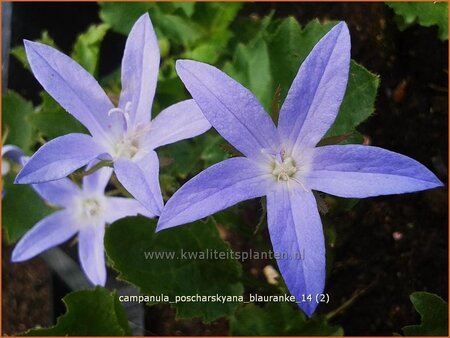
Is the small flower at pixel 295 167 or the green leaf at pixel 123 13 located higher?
the green leaf at pixel 123 13

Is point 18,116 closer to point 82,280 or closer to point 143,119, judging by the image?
point 82,280

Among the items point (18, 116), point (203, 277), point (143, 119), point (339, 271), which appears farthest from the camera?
point (18, 116)

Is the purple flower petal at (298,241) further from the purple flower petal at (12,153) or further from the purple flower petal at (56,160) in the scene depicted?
the purple flower petal at (12,153)

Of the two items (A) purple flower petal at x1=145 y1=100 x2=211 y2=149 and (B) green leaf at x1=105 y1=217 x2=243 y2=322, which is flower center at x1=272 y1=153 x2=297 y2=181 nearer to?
(A) purple flower petal at x1=145 y1=100 x2=211 y2=149

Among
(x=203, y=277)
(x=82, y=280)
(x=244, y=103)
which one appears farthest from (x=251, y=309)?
(x=244, y=103)

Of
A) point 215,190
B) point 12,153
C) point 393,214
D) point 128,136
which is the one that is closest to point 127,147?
point 128,136

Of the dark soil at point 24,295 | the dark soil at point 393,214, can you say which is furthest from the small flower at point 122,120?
the dark soil at point 24,295
